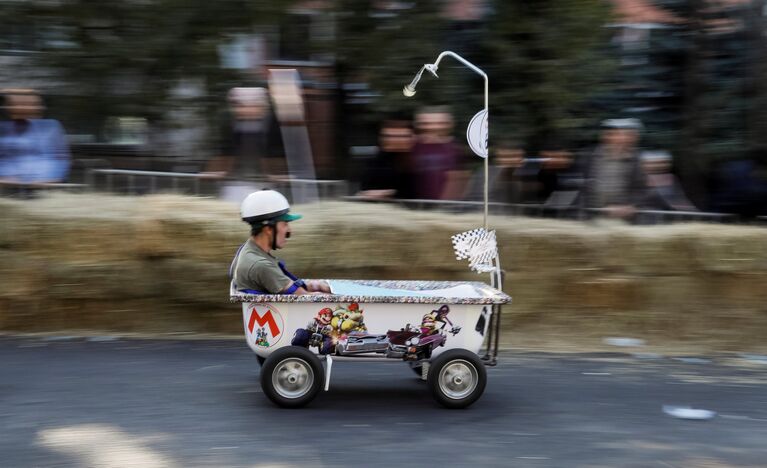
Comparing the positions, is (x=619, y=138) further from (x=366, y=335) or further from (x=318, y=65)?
(x=366, y=335)

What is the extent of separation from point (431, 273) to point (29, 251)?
139 inches

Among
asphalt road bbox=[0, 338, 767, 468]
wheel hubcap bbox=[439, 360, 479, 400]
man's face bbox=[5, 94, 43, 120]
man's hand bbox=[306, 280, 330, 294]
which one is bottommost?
asphalt road bbox=[0, 338, 767, 468]

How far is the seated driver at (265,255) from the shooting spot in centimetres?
625

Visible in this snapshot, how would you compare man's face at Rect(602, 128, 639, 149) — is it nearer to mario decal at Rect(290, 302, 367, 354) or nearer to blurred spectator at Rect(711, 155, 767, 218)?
blurred spectator at Rect(711, 155, 767, 218)

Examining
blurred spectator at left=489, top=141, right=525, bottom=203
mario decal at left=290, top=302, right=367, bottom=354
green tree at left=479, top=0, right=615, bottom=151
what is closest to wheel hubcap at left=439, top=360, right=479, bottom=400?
mario decal at left=290, top=302, right=367, bottom=354

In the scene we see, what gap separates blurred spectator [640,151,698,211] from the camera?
A: 945 cm

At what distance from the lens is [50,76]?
10.0m

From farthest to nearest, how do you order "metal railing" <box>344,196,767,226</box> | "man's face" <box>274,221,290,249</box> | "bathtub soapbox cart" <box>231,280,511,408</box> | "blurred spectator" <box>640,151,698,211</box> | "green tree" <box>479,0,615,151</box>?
"green tree" <box>479,0,615,151</box> → "blurred spectator" <box>640,151,698,211</box> → "metal railing" <box>344,196,767,226</box> → "man's face" <box>274,221,290,249</box> → "bathtub soapbox cart" <box>231,280,511,408</box>

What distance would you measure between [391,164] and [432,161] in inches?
15.2

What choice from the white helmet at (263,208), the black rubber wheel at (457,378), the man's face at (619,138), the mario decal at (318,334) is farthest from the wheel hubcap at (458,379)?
the man's face at (619,138)

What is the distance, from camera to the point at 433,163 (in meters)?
9.14

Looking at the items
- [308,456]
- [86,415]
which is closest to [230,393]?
[86,415]

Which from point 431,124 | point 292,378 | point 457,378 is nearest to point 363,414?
point 292,378

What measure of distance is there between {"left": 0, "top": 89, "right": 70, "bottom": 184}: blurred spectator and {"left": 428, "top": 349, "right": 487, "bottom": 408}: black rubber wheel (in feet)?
15.2
